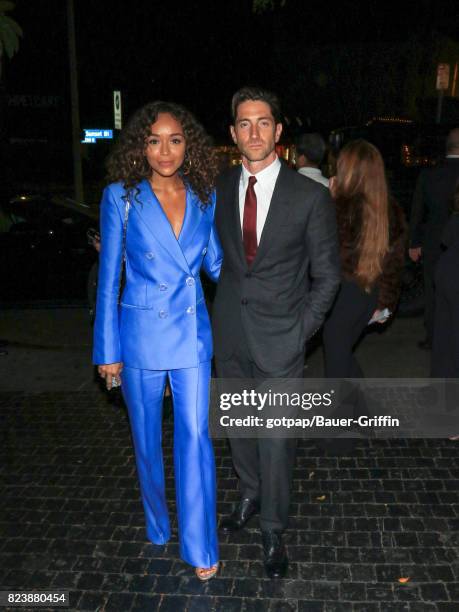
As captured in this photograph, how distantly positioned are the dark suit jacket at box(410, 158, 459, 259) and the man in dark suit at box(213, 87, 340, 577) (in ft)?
10.2

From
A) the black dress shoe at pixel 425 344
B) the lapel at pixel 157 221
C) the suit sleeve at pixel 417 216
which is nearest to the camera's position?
the lapel at pixel 157 221

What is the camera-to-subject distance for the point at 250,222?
355 centimetres

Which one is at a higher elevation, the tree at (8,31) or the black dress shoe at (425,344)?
the tree at (8,31)

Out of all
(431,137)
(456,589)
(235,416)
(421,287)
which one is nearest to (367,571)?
(456,589)

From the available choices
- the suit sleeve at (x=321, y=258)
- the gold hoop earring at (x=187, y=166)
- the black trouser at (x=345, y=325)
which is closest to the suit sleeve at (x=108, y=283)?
the gold hoop earring at (x=187, y=166)

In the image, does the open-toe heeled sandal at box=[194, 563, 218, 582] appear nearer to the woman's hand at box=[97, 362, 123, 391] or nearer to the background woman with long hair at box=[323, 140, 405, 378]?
the woman's hand at box=[97, 362, 123, 391]

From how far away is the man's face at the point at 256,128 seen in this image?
3443mm

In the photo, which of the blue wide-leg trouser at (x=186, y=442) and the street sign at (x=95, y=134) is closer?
the blue wide-leg trouser at (x=186, y=442)

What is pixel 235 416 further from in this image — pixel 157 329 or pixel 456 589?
pixel 456 589

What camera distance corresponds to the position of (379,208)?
14.7 feet

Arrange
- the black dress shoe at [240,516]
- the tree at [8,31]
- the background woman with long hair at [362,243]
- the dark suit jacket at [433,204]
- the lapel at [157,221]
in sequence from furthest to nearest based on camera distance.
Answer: the dark suit jacket at [433,204] < the tree at [8,31] < the background woman with long hair at [362,243] < the black dress shoe at [240,516] < the lapel at [157,221]

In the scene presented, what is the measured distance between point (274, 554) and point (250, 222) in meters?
1.76

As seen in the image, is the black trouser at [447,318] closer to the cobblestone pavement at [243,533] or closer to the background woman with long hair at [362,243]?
the background woman with long hair at [362,243]

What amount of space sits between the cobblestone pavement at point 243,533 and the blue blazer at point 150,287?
1.14 m
